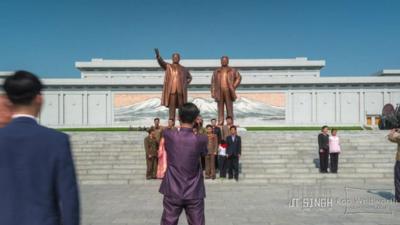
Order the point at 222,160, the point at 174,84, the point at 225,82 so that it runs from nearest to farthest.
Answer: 1. the point at 222,160
2. the point at 174,84
3. the point at 225,82

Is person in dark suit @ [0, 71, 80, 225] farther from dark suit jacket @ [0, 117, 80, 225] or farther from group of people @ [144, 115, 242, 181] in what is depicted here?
group of people @ [144, 115, 242, 181]

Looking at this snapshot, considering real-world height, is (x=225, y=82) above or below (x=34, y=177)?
above

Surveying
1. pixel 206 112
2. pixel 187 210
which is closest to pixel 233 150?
pixel 187 210

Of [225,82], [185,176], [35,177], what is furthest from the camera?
[225,82]

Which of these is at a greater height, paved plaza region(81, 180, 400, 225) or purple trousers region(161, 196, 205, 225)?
purple trousers region(161, 196, 205, 225)

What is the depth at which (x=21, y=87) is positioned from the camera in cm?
216

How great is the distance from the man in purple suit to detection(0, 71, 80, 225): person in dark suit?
162 cm

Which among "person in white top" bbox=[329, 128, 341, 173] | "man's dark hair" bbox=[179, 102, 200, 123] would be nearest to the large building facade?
"person in white top" bbox=[329, 128, 341, 173]

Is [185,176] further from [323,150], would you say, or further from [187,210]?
[323,150]

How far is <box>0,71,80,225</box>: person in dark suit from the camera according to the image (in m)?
2.09

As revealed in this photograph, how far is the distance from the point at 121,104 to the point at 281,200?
96.1ft

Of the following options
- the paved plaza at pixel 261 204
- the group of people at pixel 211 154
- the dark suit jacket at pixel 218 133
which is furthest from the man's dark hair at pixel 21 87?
the dark suit jacket at pixel 218 133

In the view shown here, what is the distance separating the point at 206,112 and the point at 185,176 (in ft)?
105

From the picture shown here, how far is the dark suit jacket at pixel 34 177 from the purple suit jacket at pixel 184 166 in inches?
63.9
